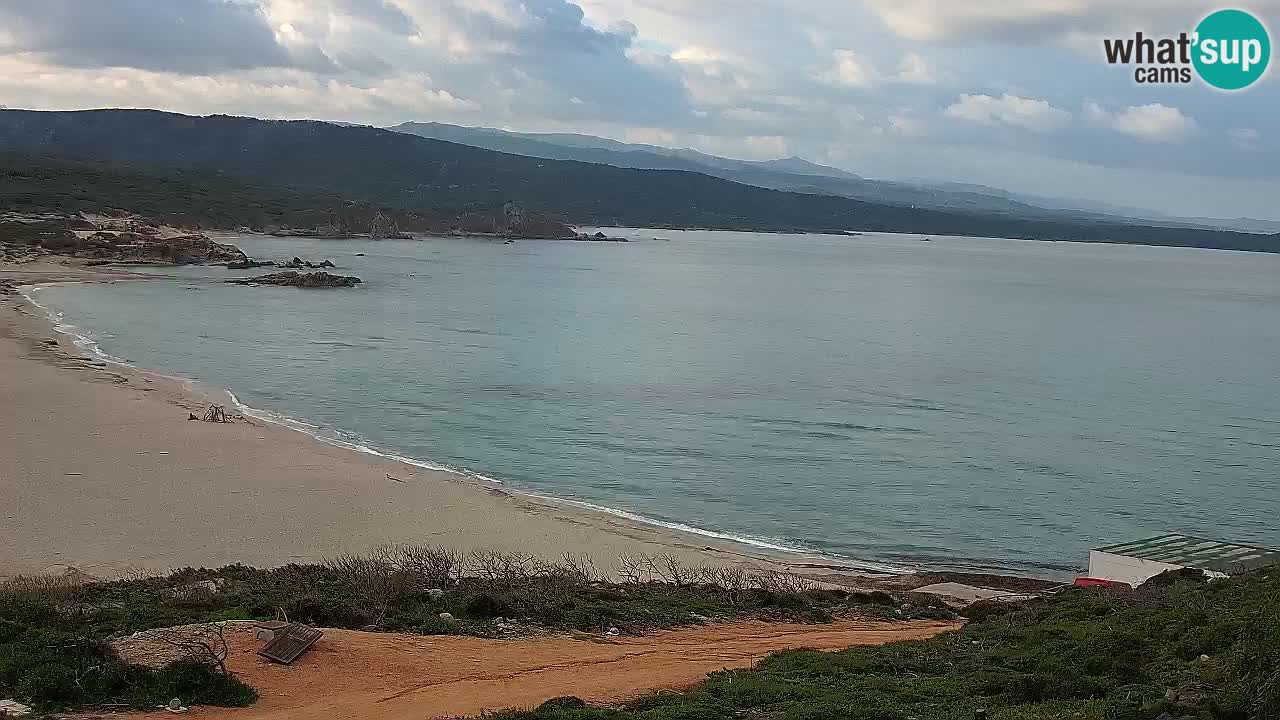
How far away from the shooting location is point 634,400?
126 ft

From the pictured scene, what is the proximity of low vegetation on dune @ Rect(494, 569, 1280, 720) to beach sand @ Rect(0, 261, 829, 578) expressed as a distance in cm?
841

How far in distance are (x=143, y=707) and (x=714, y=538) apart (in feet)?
46.9

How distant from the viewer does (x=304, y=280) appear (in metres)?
78.8

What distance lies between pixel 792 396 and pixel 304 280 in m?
49.7

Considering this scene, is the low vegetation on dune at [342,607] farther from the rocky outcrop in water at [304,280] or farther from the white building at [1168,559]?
the rocky outcrop in water at [304,280]

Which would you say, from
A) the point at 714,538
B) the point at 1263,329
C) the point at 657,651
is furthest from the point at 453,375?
the point at 1263,329

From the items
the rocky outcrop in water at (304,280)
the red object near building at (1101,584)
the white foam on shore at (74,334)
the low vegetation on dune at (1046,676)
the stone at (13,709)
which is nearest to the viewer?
the low vegetation on dune at (1046,676)

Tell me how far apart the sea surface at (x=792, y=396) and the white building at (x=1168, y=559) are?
9.73 feet

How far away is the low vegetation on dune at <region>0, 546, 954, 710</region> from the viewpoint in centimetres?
944

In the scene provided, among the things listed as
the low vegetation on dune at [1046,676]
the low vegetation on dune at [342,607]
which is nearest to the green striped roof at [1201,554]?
the low vegetation on dune at [342,607]

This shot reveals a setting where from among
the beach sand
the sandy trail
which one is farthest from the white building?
the sandy trail

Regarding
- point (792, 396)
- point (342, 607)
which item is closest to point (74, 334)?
point (792, 396)

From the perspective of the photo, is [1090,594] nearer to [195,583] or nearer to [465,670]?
[465,670]

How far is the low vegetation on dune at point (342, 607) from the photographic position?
9.44 m
